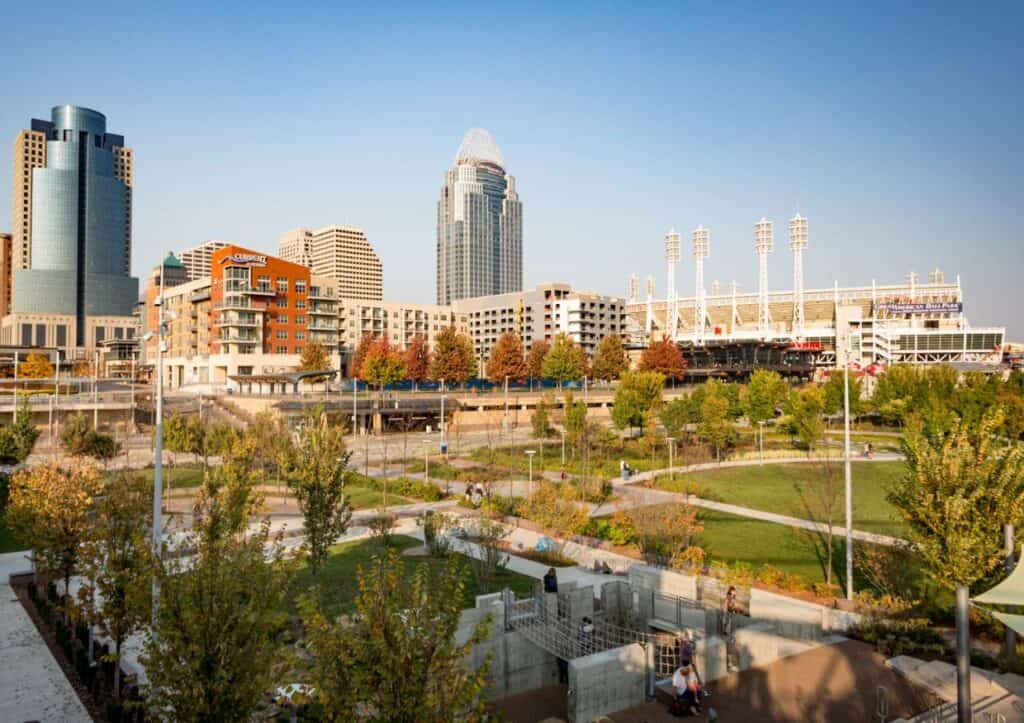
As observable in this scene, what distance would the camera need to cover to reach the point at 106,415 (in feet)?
235

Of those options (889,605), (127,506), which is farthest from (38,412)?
(889,605)

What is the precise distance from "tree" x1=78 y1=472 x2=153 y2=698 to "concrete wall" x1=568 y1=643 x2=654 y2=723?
798 cm

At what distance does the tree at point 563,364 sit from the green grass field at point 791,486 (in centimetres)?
5033

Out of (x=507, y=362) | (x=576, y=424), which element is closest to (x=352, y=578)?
(x=576, y=424)

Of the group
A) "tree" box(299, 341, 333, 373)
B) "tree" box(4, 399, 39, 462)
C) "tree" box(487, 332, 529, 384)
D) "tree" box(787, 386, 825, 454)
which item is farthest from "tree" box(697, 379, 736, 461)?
"tree" box(299, 341, 333, 373)

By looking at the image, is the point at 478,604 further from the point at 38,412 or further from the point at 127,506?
the point at 38,412

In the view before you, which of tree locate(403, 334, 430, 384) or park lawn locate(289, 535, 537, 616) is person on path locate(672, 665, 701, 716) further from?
tree locate(403, 334, 430, 384)

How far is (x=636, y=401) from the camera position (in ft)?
196

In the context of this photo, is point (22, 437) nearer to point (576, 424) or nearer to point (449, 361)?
point (576, 424)

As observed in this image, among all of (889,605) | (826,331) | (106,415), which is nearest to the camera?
(889,605)

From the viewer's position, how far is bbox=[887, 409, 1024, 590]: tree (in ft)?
46.8

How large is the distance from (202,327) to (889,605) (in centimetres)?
9763

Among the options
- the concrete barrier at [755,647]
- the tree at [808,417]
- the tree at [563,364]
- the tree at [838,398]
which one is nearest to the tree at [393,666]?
the concrete barrier at [755,647]

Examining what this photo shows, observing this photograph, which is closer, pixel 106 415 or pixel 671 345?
pixel 106 415
